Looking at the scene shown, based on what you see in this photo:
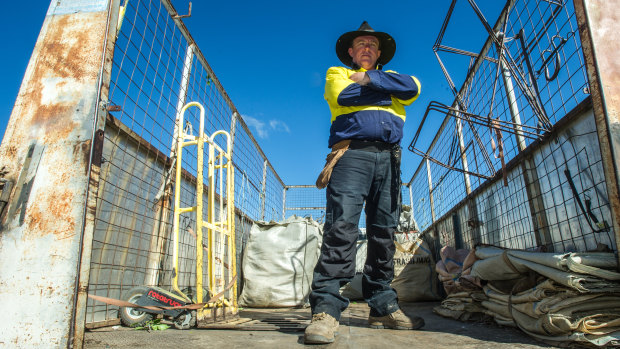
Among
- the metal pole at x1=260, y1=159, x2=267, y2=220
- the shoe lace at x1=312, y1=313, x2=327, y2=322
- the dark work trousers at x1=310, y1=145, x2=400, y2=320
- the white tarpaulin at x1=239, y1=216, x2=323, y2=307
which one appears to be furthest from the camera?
the metal pole at x1=260, y1=159, x2=267, y2=220

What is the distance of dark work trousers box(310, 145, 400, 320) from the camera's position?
5.21 ft

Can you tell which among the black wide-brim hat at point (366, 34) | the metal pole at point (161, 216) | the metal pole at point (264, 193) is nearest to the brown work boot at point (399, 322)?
the metal pole at point (161, 216)

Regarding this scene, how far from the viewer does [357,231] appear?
167 cm

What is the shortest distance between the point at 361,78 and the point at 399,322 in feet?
4.05

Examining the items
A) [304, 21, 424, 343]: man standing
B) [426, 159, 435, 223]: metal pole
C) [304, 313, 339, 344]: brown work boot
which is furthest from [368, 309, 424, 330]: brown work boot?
[426, 159, 435, 223]: metal pole

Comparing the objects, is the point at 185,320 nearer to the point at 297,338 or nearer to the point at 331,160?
the point at 297,338

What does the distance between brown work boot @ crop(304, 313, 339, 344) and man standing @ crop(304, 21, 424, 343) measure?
0.45ft

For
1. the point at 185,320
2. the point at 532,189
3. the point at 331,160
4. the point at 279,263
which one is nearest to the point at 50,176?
the point at 185,320

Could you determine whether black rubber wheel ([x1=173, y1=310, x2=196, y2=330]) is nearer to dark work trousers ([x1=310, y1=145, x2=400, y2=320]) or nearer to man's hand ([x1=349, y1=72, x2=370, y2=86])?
dark work trousers ([x1=310, y1=145, x2=400, y2=320])

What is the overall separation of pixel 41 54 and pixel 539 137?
2204 millimetres

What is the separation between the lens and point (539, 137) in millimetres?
1813

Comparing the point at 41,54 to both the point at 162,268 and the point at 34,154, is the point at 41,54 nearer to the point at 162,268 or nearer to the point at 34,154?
the point at 34,154

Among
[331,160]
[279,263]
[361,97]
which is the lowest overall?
[279,263]

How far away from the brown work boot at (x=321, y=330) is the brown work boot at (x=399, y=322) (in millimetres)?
388
